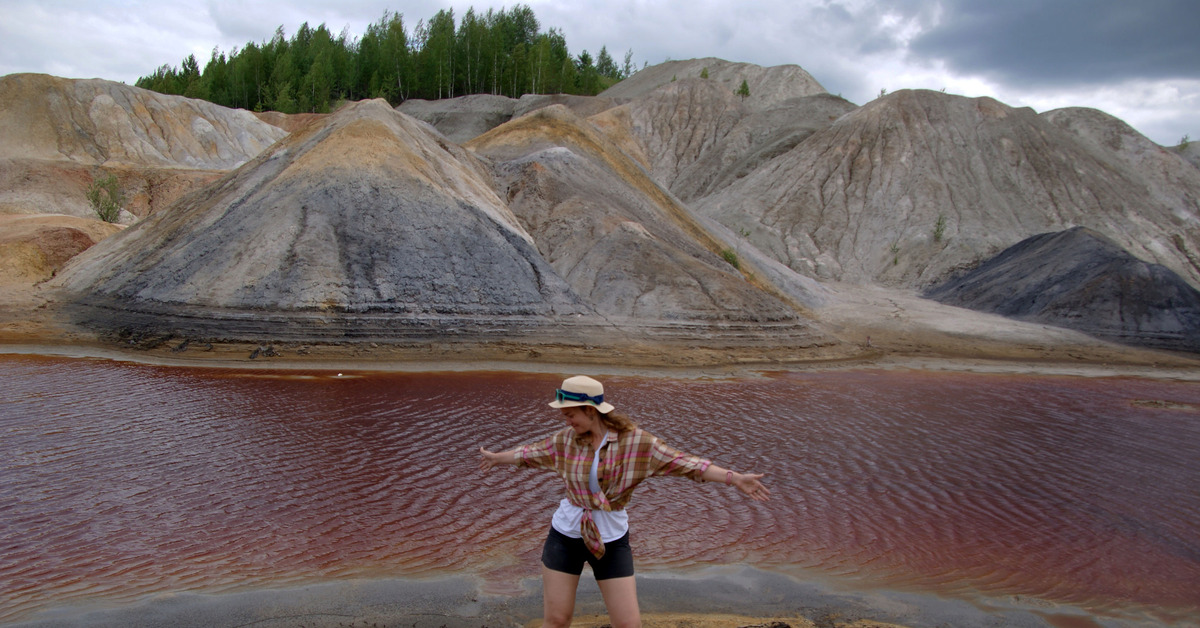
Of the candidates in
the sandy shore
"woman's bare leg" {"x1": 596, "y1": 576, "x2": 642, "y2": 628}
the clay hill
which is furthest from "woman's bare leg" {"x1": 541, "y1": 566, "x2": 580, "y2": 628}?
the clay hill

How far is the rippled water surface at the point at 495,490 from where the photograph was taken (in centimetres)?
636

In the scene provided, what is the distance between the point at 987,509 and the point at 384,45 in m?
73.2

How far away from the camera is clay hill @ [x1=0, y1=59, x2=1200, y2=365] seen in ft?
57.2

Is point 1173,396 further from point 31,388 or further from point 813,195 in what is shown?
Result: point 813,195

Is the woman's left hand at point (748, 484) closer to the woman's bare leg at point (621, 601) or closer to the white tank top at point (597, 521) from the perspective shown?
the white tank top at point (597, 521)

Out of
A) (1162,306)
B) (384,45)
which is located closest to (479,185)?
(1162,306)

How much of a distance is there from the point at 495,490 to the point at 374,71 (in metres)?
70.8

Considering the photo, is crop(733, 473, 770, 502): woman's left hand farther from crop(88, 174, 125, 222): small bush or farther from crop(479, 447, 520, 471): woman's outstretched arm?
crop(88, 174, 125, 222): small bush

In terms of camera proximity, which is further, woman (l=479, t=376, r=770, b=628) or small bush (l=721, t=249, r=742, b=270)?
small bush (l=721, t=249, r=742, b=270)

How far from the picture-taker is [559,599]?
12.9 feet

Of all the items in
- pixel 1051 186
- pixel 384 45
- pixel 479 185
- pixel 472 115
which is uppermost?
pixel 384 45

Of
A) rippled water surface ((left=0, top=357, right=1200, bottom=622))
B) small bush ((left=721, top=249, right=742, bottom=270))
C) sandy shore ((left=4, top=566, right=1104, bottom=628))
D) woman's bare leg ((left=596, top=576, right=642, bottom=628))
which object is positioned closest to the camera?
woman's bare leg ((left=596, top=576, right=642, bottom=628))

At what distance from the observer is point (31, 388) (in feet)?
39.5

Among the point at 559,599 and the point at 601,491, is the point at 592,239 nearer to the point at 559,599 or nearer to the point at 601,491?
the point at 601,491
